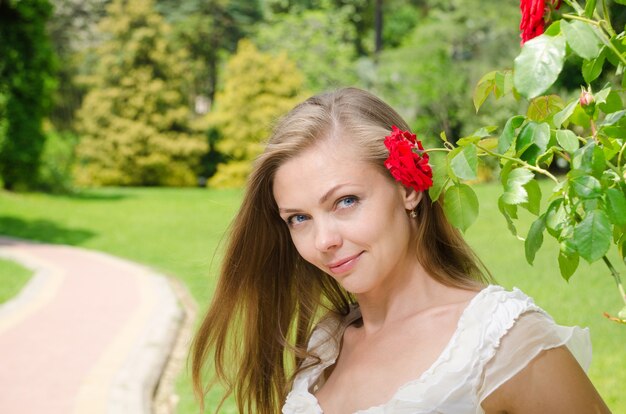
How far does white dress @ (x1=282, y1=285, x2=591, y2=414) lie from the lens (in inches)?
59.9

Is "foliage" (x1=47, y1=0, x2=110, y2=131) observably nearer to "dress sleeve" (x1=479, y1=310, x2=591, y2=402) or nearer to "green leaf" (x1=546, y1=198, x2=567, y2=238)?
"dress sleeve" (x1=479, y1=310, x2=591, y2=402)

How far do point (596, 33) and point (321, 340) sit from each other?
128 cm

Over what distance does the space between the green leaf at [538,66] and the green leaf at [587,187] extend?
0.58 feet

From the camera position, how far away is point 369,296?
75.6 inches

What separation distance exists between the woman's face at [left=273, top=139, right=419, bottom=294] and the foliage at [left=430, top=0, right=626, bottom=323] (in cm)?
29

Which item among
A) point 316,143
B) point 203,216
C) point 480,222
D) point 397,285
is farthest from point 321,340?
point 203,216

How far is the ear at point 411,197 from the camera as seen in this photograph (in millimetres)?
1804

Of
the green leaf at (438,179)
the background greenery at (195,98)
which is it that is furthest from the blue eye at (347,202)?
the background greenery at (195,98)

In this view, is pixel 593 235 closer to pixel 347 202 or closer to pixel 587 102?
pixel 587 102

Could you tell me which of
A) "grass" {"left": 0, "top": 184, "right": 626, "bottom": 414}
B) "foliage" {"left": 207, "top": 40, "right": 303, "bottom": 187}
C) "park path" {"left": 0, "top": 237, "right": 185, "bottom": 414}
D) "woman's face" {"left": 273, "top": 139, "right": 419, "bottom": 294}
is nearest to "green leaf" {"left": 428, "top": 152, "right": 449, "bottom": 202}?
"woman's face" {"left": 273, "top": 139, "right": 419, "bottom": 294}

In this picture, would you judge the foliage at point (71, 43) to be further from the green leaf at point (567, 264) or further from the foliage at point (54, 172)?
the green leaf at point (567, 264)

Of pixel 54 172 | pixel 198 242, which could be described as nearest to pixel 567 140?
pixel 198 242

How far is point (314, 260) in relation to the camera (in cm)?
179

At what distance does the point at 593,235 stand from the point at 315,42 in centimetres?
2533
